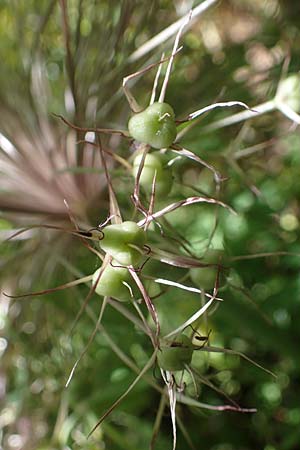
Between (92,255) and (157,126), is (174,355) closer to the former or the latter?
(157,126)

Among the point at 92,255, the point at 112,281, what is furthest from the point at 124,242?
the point at 92,255

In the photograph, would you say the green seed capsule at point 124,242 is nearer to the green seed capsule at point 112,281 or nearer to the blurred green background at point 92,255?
the green seed capsule at point 112,281

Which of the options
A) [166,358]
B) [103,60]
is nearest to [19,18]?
[103,60]

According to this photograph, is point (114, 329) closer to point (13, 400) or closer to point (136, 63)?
point (13, 400)

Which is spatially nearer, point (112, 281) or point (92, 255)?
point (112, 281)

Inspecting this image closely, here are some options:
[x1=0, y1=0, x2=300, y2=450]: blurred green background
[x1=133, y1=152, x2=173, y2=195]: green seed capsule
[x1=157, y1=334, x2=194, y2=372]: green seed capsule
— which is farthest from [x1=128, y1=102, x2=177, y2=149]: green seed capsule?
[x1=0, y1=0, x2=300, y2=450]: blurred green background

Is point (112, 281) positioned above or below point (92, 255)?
below
